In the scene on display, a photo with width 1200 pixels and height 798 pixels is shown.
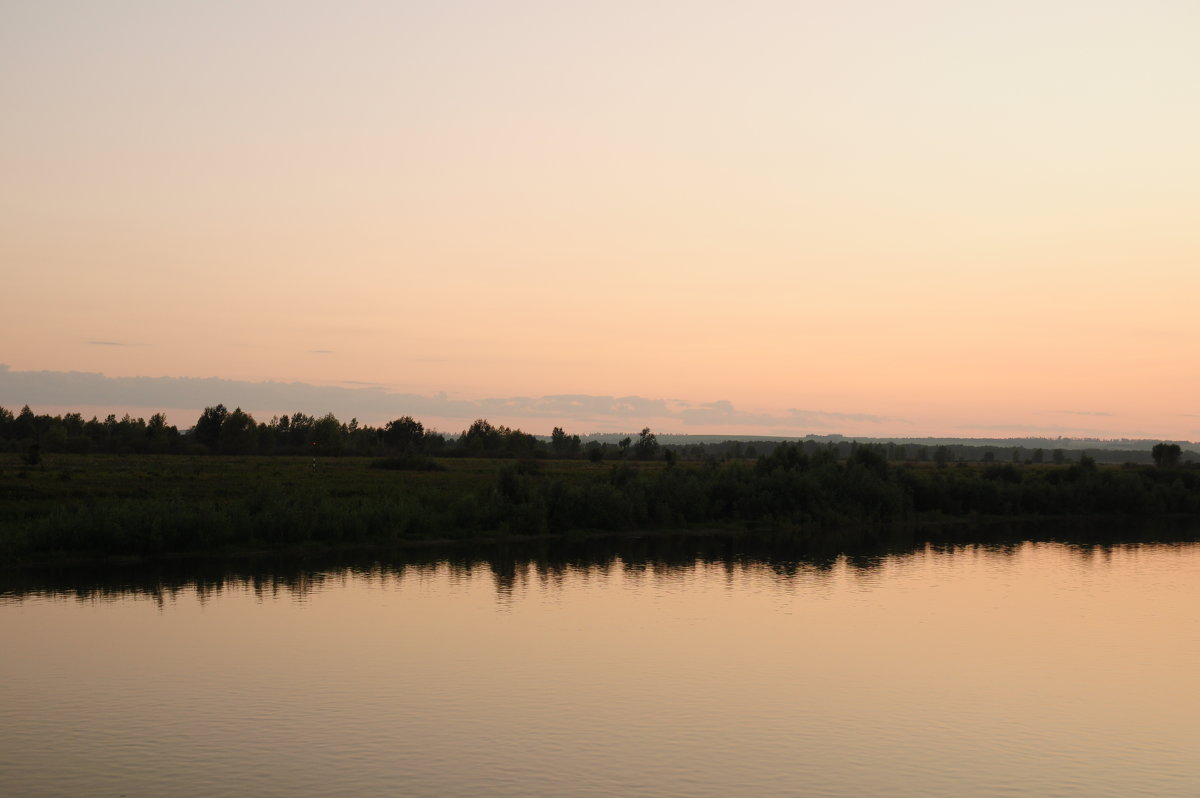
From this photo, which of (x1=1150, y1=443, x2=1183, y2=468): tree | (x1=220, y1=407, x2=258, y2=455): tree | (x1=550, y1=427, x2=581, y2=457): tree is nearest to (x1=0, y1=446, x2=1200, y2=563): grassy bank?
(x1=1150, y1=443, x2=1183, y2=468): tree

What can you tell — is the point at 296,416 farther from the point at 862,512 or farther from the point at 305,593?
the point at 305,593

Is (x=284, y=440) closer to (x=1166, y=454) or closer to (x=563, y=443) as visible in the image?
(x=563, y=443)

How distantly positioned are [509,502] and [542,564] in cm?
1089

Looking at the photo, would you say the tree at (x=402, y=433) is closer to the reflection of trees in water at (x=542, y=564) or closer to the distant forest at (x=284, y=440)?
the distant forest at (x=284, y=440)

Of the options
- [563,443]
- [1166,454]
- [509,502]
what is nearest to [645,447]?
[563,443]

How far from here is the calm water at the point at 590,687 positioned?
14156 mm

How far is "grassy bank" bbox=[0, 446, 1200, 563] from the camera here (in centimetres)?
3762

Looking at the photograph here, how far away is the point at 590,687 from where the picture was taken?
62.4 feet

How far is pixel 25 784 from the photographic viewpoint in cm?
1330

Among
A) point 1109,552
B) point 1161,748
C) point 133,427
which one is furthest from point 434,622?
point 133,427

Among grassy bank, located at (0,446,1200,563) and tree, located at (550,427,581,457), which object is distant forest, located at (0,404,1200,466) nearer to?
tree, located at (550,427,581,457)

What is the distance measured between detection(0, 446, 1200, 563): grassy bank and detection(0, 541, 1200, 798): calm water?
467cm

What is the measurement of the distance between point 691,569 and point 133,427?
141561 millimetres

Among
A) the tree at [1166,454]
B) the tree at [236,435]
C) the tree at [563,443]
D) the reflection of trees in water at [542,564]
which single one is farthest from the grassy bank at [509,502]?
the tree at [563,443]
